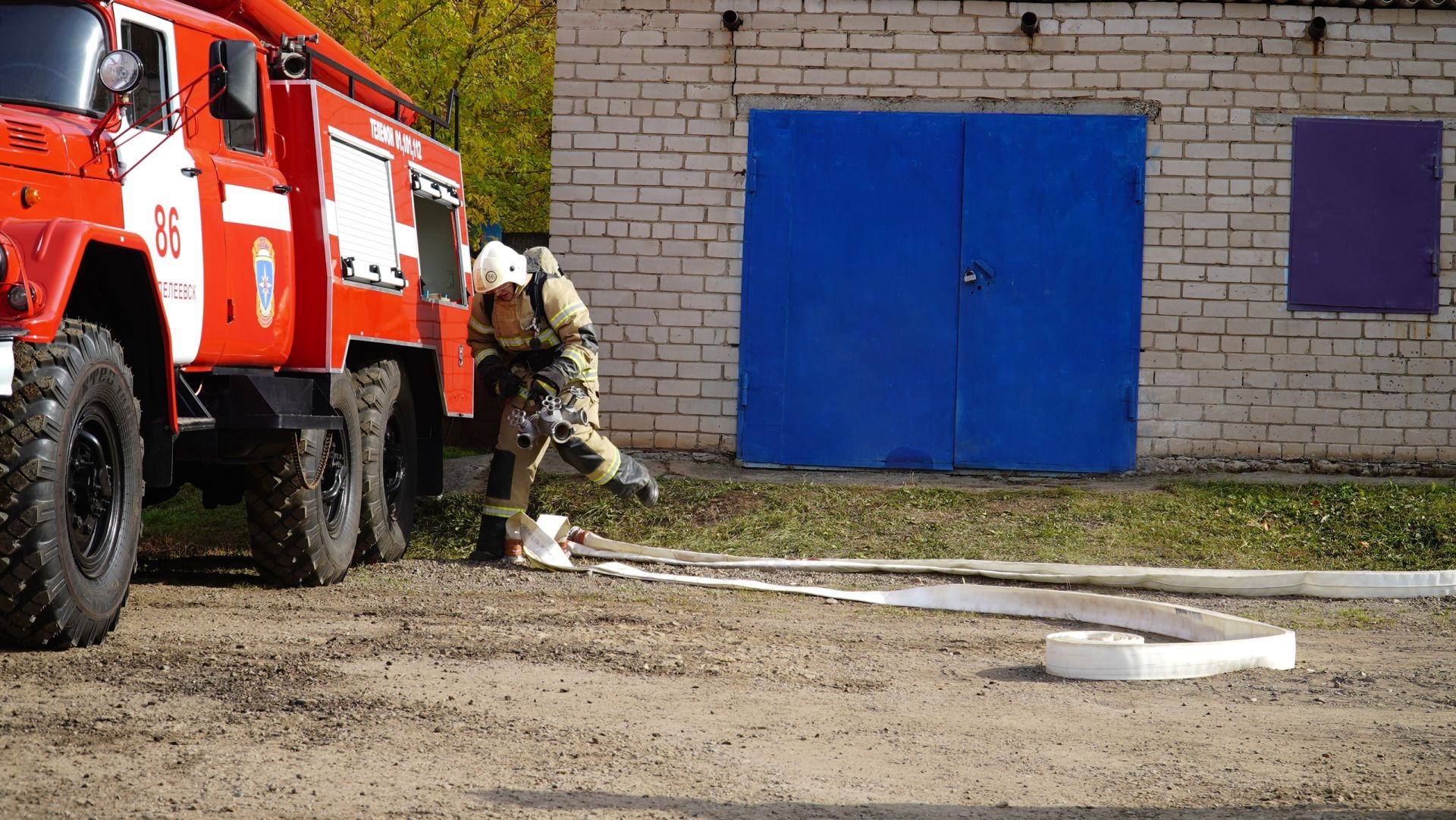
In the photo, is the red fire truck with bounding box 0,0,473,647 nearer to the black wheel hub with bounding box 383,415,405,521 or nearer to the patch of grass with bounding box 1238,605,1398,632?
the black wheel hub with bounding box 383,415,405,521

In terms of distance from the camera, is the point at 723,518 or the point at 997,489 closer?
the point at 723,518

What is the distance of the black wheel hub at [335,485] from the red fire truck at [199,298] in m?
0.01

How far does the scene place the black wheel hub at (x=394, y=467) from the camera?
8.70 metres

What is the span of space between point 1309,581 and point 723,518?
3.58 meters

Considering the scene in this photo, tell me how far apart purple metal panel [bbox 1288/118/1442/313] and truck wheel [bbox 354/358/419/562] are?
21.2 feet

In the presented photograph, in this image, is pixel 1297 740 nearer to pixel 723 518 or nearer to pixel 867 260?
pixel 723 518

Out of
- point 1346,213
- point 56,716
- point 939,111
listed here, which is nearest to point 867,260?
point 939,111

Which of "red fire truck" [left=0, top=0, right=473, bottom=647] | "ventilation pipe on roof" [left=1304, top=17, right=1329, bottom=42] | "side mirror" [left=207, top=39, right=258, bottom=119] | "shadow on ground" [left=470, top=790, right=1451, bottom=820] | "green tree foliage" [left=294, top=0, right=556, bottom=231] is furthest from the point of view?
"green tree foliage" [left=294, top=0, right=556, bottom=231]

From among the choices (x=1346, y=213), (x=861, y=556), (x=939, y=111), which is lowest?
(x=861, y=556)

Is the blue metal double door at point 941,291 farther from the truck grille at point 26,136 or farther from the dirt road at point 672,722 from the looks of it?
the truck grille at point 26,136

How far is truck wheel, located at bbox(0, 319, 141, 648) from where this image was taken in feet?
15.5

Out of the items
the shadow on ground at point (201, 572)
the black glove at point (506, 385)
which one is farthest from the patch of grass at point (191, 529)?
the black glove at point (506, 385)

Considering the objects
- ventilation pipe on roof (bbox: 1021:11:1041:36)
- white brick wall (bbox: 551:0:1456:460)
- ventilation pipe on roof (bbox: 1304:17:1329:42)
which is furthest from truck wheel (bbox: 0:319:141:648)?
ventilation pipe on roof (bbox: 1304:17:1329:42)

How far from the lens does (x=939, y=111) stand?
10797 millimetres
